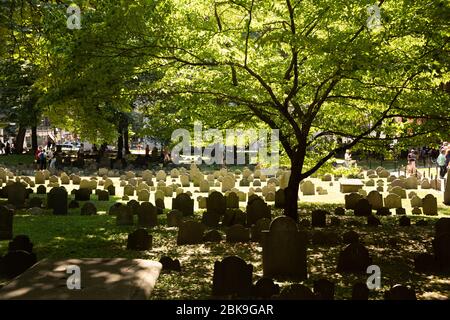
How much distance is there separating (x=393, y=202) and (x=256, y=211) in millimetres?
6061

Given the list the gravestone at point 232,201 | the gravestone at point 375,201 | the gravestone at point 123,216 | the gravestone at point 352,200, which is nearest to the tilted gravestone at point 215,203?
the gravestone at point 232,201

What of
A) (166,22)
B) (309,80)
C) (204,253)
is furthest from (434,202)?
(166,22)

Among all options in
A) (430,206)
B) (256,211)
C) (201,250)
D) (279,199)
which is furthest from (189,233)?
(430,206)

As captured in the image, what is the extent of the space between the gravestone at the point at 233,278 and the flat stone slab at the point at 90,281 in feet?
3.02

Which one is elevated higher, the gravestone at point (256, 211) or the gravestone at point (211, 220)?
the gravestone at point (256, 211)

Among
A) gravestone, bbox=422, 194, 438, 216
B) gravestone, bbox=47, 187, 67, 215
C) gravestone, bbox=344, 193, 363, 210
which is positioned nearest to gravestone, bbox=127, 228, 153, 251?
gravestone, bbox=47, 187, 67, 215

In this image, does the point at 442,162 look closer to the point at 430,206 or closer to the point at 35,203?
the point at 430,206

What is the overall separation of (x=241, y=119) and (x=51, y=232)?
5.80 m

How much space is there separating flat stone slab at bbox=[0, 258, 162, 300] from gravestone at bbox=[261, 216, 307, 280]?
2.12m

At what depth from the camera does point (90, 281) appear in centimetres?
630

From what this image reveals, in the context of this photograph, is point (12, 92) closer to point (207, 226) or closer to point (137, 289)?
point (207, 226)

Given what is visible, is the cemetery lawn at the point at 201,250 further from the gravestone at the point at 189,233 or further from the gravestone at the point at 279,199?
the gravestone at the point at 279,199

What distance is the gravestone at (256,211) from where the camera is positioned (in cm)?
1321

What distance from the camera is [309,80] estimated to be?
434 inches
